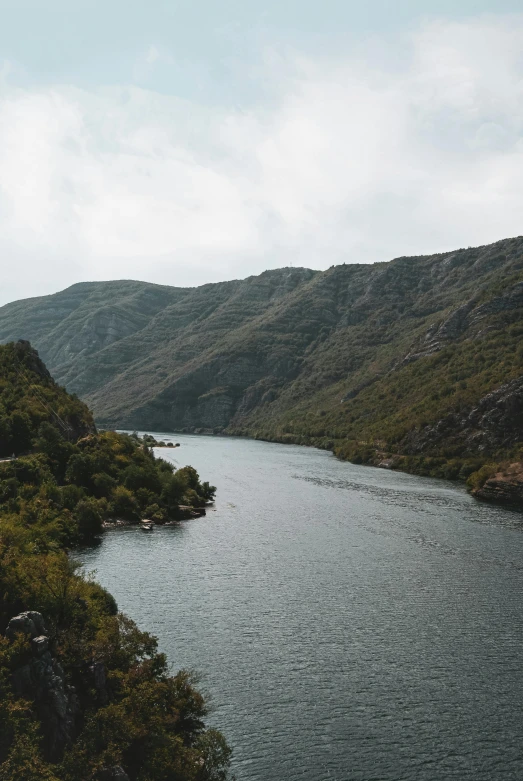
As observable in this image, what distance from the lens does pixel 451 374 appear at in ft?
537

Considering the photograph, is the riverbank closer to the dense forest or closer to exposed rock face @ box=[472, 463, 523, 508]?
exposed rock face @ box=[472, 463, 523, 508]

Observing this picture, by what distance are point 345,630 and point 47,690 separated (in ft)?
74.6

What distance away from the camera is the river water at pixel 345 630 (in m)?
28.4

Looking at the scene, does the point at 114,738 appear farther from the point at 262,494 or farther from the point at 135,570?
the point at 262,494

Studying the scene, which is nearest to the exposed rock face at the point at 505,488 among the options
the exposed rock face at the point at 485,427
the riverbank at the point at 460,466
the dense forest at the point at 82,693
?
the riverbank at the point at 460,466

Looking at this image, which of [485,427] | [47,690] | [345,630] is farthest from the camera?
[485,427]

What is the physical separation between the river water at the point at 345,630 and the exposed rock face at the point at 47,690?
781 cm

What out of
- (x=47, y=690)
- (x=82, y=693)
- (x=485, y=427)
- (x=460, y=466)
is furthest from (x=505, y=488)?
(x=47, y=690)

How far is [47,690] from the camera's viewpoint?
2431 centimetres

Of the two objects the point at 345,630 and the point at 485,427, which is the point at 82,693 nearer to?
the point at 345,630

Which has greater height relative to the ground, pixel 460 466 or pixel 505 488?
pixel 460 466

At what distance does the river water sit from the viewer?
28.4 m

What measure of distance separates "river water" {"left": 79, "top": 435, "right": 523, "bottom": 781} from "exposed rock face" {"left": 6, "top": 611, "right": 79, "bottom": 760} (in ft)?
25.6

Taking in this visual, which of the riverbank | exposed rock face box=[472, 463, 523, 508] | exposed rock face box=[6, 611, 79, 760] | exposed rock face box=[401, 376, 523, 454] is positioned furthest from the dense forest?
exposed rock face box=[401, 376, 523, 454]
